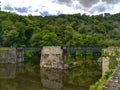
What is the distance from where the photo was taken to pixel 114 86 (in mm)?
9766

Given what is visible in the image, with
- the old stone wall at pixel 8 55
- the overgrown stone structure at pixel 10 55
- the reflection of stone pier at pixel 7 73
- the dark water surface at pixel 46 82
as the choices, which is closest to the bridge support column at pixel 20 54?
the overgrown stone structure at pixel 10 55

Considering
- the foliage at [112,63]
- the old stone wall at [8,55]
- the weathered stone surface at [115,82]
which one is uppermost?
the weathered stone surface at [115,82]

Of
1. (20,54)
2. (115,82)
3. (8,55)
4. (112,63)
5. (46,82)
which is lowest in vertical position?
(46,82)

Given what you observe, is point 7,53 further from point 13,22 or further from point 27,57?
point 13,22

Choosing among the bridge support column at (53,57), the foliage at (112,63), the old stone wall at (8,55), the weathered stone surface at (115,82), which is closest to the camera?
the weathered stone surface at (115,82)

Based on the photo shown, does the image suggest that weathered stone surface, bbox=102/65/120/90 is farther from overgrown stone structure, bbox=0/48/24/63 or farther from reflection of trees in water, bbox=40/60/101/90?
overgrown stone structure, bbox=0/48/24/63

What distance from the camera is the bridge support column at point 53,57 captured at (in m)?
57.1

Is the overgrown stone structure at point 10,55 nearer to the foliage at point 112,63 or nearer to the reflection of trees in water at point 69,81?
the reflection of trees in water at point 69,81

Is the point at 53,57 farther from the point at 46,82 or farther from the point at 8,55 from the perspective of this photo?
the point at 46,82

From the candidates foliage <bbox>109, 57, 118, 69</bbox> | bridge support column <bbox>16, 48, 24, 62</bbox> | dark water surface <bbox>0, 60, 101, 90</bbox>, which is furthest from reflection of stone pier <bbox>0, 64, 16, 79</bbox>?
foliage <bbox>109, 57, 118, 69</bbox>

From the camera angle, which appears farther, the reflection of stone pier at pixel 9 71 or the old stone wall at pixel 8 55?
the old stone wall at pixel 8 55

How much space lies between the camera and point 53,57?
191 ft

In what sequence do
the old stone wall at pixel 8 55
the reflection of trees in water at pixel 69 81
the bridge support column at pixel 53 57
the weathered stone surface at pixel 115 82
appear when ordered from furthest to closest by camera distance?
the old stone wall at pixel 8 55 → the bridge support column at pixel 53 57 → the reflection of trees in water at pixel 69 81 → the weathered stone surface at pixel 115 82

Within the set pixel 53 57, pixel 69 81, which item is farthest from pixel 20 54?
pixel 69 81
